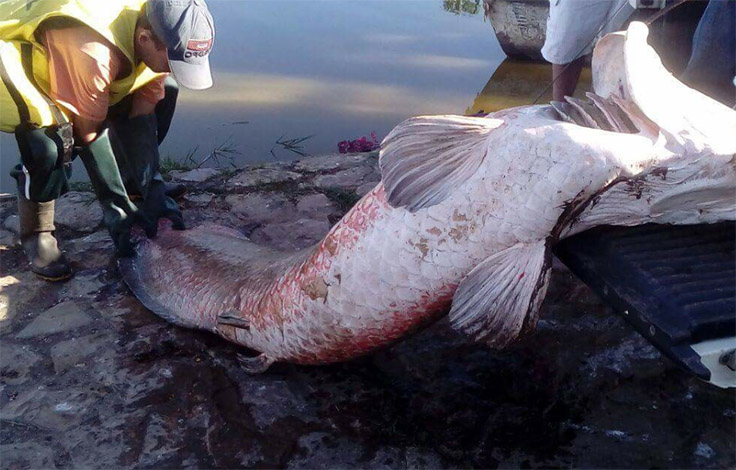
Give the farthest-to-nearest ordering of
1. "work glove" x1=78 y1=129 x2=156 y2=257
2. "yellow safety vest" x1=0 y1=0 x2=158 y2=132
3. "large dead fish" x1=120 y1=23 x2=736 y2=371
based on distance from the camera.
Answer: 1. "work glove" x1=78 y1=129 x2=156 y2=257
2. "yellow safety vest" x1=0 y1=0 x2=158 y2=132
3. "large dead fish" x1=120 y1=23 x2=736 y2=371

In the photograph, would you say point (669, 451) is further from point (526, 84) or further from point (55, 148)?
point (526, 84)

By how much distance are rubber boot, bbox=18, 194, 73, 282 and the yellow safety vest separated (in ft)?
1.98

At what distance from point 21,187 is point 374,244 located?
229cm

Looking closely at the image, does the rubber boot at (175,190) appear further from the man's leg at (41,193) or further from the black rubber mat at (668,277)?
the black rubber mat at (668,277)

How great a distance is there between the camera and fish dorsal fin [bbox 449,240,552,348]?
2045 millimetres

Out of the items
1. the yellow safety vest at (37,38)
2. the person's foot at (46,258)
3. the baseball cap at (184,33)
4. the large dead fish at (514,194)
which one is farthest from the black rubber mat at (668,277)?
the person's foot at (46,258)

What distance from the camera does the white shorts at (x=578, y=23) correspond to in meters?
4.29

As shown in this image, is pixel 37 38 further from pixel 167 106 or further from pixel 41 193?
pixel 167 106

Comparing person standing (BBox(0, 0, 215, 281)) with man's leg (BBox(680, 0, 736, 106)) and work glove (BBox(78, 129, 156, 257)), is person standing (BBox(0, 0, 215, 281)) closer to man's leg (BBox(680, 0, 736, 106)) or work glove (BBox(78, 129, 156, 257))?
work glove (BBox(78, 129, 156, 257))

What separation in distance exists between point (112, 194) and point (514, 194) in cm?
234

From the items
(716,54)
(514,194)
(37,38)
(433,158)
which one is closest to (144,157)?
(37,38)

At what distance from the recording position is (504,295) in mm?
2061

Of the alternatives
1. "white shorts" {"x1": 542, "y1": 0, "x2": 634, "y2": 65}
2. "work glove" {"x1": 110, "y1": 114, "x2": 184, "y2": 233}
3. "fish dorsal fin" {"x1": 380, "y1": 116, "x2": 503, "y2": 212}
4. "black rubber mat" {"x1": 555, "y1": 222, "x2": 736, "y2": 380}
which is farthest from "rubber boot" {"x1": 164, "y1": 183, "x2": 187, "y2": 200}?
"black rubber mat" {"x1": 555, "y1": 222, "x2": 736, "y2": 380}

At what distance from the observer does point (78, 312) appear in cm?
346
